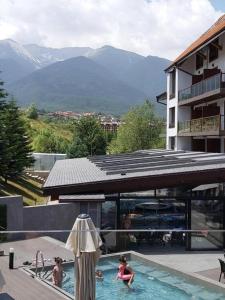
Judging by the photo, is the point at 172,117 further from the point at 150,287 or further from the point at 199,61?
the point at 150,287

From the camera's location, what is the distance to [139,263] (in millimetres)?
16609

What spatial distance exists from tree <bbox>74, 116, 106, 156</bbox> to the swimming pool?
1995 inches

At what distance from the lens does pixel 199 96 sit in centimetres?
3438

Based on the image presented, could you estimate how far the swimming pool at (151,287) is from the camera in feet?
44.3

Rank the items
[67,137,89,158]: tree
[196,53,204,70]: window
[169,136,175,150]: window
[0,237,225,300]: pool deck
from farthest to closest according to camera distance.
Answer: [67,137,89,158]: tree → [169,136,175,150]: window → [196,53,204,70]: window → [0,237,225,300]: pool deck

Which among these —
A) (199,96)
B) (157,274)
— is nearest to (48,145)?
(199,96)

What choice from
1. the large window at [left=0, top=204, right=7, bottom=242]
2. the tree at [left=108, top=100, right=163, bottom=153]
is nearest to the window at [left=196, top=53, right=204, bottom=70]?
the large window at [left=0, top=204, right=7, bottom=242]

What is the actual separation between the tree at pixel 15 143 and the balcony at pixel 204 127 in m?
12.8

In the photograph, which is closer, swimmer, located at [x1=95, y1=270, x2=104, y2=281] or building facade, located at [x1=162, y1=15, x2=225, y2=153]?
swimmer, located at [x1=95, y1=270, x2=104, y2=281]

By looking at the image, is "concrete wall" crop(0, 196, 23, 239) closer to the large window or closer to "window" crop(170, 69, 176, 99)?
the large window

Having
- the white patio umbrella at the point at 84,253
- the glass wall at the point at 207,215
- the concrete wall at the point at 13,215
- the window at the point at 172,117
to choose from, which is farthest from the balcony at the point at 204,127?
the white patio umbrella at the point at 84,253

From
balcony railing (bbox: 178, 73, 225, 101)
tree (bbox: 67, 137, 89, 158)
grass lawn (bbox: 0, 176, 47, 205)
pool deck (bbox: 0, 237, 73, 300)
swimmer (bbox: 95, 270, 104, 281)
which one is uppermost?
balcony railing (bbox: 178, 73, 225, 101)

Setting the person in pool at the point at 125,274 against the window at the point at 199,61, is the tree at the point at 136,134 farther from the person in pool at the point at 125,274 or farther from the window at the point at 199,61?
the person in pool at the point at 125,274

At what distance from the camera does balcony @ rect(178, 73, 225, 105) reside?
98.6 ft
